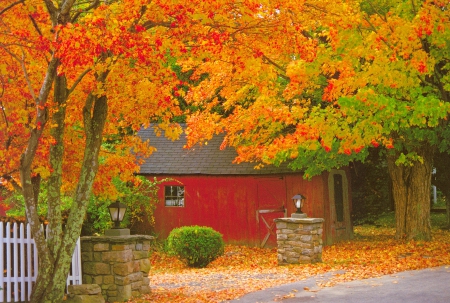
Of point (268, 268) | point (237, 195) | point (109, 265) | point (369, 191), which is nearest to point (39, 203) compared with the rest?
point (237, 195)

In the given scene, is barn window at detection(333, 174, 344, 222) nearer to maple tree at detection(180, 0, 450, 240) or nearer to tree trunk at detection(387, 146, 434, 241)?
maple tree at detection(180, 0, 450, 240)

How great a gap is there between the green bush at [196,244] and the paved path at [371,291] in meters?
4.90

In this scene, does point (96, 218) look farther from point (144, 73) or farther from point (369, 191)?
point (369, 191)

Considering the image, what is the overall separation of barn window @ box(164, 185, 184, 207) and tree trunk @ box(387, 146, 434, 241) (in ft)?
27.2

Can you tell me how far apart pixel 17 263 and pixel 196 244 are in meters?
7.49

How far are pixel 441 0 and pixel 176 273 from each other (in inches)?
369

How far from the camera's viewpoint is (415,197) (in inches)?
717

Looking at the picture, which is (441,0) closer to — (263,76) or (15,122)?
(263,76)

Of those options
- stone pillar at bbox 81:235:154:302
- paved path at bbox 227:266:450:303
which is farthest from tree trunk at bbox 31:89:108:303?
paved path at bbox 227:266:450:303

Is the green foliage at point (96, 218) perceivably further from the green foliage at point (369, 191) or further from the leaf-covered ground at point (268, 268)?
the green foliage at point (369, 191)

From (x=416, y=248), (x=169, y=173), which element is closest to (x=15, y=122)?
(x=416, y=248)

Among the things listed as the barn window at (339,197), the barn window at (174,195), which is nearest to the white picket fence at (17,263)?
the barn window at (174,195)

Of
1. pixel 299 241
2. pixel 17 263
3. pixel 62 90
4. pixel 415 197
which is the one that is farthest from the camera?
pixel 415 197

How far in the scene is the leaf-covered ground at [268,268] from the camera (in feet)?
37.4
